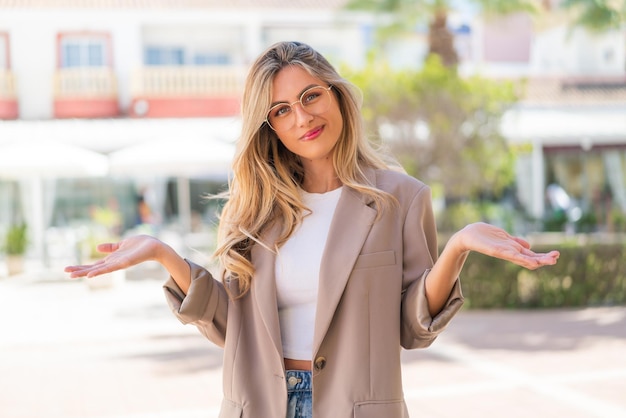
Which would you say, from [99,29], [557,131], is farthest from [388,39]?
[99,29]

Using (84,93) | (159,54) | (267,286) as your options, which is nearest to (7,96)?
(84,93)

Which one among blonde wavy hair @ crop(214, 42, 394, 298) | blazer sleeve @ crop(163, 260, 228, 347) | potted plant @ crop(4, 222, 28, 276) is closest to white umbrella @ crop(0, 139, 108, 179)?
potted plant @ crop(4, 222, 28, 276)

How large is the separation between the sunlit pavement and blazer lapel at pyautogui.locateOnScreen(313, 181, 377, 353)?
4.01 m

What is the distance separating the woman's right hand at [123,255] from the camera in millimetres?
2258

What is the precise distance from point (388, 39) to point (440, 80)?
3623 millimetres

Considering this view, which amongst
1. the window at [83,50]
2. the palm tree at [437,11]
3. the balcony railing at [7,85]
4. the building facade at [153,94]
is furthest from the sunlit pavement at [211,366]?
the window at [83,50]

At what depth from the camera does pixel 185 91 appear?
21469mm

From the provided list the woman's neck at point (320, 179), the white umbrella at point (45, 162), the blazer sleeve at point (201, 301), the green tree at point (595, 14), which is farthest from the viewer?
the white umbrella at point (45, 162)

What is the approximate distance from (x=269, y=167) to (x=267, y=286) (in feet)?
1.38

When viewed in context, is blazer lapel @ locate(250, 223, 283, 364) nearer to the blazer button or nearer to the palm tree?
the blazer button

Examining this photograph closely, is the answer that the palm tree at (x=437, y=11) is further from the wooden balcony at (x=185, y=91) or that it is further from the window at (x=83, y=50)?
the window at (x=83, y=50)

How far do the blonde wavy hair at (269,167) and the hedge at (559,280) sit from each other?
832 cm

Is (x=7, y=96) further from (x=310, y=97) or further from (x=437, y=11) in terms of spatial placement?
(x=310, y=97)

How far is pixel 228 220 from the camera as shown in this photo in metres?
2.66
